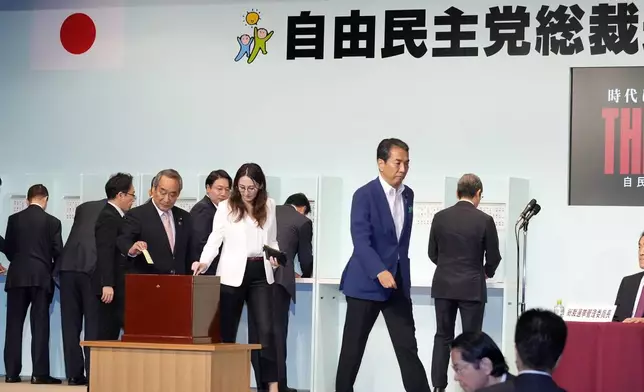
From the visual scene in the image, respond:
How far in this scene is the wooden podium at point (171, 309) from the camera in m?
5.73

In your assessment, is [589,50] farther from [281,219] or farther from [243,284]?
[243,284]

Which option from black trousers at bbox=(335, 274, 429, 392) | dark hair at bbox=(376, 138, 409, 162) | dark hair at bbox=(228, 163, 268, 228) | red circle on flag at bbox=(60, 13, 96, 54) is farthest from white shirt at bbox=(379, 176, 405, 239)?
red circle on flag at bbox=(60, 13, 96, 54)

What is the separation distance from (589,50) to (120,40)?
4.11 m

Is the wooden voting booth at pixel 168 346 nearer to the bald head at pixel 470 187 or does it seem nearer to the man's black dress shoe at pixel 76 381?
the bald head at pixel 470 187

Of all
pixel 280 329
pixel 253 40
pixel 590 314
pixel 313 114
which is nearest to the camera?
pixel 590 314

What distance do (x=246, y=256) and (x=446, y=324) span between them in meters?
1.98

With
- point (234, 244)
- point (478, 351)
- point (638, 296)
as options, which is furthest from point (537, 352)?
point (638, 296)

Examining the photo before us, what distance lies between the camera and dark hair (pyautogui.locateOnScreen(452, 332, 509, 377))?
14.0 feet

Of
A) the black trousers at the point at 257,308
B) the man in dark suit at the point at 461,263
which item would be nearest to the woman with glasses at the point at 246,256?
the black trousers at the point at 257,308

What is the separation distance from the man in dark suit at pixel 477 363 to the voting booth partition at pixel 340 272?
4.06m

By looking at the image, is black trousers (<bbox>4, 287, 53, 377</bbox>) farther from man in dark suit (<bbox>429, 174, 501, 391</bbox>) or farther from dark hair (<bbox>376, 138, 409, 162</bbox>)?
dark hair (<bbox>376, 138, 409, 162</bbox>)

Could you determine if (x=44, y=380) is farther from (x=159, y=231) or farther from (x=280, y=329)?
(x=159, y=231)

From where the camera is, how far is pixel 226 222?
6.49m

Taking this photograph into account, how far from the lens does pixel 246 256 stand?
6.44 meters
